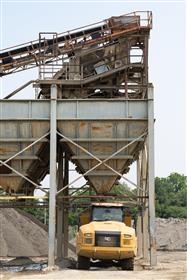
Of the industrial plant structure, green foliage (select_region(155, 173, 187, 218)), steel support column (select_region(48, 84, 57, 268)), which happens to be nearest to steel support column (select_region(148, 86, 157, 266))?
the industrial plant structure

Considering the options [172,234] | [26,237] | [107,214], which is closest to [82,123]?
[107,214]

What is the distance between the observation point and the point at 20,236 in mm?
40312

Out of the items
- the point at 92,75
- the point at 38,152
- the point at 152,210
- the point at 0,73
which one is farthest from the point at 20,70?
the point at 152,210

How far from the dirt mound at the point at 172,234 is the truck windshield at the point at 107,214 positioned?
28870 millimetres

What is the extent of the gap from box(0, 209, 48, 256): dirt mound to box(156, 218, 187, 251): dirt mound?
11849mm

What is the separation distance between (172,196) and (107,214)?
253 ft

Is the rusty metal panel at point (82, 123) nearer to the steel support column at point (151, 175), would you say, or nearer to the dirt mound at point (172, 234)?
the steel support column at point (151, 175)

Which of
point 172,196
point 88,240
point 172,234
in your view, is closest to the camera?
Answer: point 88,240

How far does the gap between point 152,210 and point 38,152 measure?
5207 mm

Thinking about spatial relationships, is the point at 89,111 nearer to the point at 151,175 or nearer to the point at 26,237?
the point at 151,175

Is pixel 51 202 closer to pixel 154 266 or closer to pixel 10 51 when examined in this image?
pixel 154 266

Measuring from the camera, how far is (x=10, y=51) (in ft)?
81.4

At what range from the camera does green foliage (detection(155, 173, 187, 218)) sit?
86.8 metres

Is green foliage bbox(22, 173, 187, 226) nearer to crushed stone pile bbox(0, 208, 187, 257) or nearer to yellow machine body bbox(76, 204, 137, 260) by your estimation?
crushed stone pile bbox(0, 208, 187, 257)
